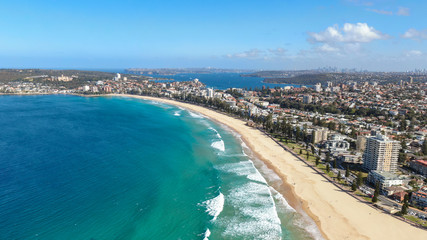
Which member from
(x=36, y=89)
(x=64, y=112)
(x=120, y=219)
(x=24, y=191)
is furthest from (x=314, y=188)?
(x=36, y=89)

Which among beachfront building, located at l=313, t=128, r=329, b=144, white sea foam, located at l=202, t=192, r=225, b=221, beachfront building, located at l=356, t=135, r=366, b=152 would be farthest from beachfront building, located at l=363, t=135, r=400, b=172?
white sea foam, located at l=202, t=192, r=225, b=221

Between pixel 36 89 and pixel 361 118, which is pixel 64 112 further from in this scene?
pixel 361 118

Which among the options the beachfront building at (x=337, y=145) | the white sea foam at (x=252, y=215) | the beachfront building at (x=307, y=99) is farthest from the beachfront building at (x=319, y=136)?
the beachfront building at (x=307, y=99)

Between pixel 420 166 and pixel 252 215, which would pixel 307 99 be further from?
pixel 252 215

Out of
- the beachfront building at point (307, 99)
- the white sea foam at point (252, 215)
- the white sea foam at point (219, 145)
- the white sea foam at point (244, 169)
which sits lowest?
the white sea foam at point (252, 215)

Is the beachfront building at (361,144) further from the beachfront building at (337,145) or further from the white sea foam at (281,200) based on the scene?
the white sea foam at (281,200)

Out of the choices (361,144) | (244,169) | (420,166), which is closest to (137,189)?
(244,169)
